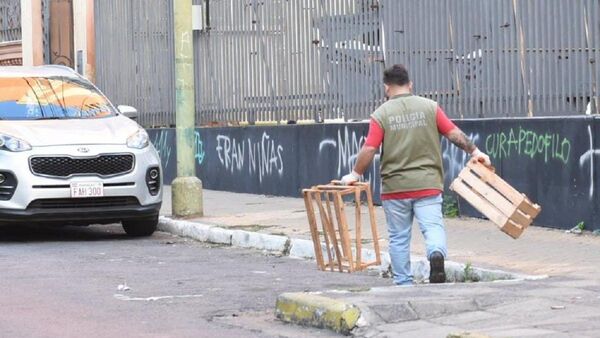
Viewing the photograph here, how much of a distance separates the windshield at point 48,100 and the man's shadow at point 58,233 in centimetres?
122

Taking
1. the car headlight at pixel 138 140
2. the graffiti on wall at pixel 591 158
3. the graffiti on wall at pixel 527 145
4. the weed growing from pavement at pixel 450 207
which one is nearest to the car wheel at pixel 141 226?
the car headlight at pixel 138 140

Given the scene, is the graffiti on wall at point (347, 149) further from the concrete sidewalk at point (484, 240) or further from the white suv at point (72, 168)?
the white suv at point (72, 168)

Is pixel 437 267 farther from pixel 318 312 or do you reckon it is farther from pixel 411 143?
pixel 318 312

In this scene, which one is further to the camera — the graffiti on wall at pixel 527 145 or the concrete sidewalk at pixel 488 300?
the graffiti on wall at pixel 527 145

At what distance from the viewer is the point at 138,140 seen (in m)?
14.5

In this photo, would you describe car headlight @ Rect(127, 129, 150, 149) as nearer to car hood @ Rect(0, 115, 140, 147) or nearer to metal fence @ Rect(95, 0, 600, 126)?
car hood @ Rect(0, 115, 140, 147)

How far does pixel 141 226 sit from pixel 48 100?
1.75 meters

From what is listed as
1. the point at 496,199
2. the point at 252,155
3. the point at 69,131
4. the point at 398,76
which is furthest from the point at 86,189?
the point at 252,155

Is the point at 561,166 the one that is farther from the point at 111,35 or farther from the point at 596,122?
the point at 111,35

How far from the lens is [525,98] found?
13.9 metres

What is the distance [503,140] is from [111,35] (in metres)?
11.9

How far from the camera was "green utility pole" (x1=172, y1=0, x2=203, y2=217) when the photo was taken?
15.8 m

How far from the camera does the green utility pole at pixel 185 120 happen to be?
620 inches

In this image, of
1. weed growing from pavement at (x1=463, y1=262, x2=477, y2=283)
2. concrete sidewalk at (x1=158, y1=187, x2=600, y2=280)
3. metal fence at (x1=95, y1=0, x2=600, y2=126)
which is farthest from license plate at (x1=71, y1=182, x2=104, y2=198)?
weed growing from pavement at (x1=463, y1=262, x2=477, y2=283)
